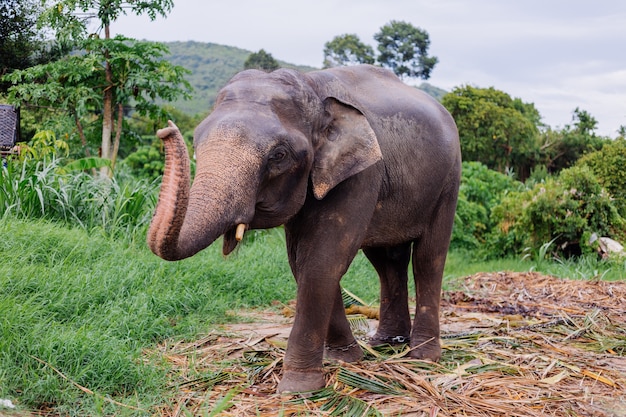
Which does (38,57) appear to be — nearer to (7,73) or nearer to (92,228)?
(7,73)

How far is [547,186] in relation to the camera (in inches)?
427

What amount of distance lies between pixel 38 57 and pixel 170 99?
2.11 meters

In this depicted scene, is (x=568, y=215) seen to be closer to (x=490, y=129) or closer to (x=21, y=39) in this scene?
(x=21, y=39)

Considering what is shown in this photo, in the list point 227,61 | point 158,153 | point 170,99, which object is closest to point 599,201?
point 170,99

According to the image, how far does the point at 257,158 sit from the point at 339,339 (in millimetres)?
1563

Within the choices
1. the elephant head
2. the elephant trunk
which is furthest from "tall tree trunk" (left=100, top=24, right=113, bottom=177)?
the elephant trunk

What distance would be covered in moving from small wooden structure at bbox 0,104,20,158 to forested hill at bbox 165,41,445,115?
41.6 m

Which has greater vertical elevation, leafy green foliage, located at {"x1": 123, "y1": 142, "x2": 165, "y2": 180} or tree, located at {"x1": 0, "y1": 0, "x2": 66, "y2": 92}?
tree, located at {"x1": 0, "y1": 0, "x2": 66, "y2": 92}

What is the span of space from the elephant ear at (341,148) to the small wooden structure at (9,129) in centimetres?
599

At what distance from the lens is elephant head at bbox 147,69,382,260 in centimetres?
275

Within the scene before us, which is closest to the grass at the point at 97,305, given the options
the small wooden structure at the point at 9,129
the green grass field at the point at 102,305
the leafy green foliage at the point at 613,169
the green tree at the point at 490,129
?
the green grass field at the point at 102,305

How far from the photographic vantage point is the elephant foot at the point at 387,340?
191 inches

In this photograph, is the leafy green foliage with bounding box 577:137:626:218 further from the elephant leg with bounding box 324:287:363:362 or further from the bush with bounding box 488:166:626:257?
the elephant leg with bounding box 324:287:363:362

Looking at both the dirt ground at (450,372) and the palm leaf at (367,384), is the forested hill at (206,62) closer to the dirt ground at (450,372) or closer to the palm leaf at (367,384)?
the dirt ground at (450,372)
